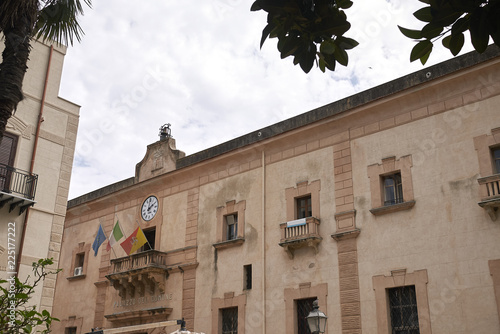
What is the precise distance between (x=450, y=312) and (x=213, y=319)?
803 centimetres

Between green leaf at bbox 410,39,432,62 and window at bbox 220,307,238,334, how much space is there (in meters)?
16.4

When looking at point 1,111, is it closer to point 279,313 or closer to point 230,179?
point 279,313

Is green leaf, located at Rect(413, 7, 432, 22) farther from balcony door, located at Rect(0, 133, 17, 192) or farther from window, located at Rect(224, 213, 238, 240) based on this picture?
window, located at Rect(224, 213, 238, 240)

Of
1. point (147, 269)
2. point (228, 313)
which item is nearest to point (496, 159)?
point (228, 313)

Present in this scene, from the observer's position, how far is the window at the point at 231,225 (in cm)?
1988

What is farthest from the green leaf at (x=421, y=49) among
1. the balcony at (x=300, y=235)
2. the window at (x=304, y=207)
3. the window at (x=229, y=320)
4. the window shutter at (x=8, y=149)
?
the window at (x=229, y=320)

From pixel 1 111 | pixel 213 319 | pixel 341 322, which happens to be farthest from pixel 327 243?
pixel 1 111

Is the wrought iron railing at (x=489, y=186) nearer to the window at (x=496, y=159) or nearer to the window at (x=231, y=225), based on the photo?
the window at (x=496, y=159)

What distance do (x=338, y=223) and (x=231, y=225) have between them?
459 cm

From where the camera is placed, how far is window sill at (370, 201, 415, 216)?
15.6 metres

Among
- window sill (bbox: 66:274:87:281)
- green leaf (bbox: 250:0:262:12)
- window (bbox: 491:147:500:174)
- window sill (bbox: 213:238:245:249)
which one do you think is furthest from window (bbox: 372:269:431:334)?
window sill (bbox: 66:274:87:281)

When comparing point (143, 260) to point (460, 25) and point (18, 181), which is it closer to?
point (18, 181)

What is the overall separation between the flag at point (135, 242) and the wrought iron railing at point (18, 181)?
6367 mm

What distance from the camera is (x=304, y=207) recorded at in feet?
59.9
